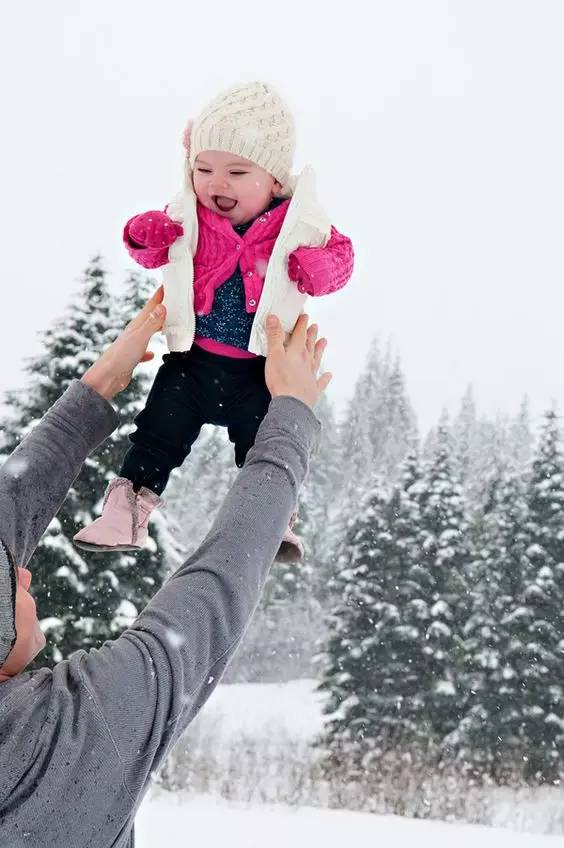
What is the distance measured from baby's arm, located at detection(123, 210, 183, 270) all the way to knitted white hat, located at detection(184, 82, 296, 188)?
251 mm

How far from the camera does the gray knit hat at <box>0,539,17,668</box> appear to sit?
157 cm

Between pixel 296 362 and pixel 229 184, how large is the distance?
78 cm

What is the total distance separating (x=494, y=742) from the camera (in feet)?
68.4

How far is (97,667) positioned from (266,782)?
20155 mm

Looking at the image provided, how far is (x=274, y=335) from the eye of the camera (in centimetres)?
263

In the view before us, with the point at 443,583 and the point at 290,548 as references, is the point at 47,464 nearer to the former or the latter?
the point at 290,548

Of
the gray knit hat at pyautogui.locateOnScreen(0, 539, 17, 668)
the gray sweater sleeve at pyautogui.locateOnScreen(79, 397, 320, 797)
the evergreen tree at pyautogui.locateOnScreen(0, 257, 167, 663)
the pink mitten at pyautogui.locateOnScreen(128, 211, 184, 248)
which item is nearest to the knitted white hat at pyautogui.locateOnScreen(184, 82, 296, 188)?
the pink mitten at pyautogui.locateOnScreen(128, 211, 184, 248)

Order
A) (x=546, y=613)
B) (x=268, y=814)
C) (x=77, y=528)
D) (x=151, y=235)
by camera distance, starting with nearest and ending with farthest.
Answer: (x=151, y=235)
(x=77, y=528)
(x=268, y=814)
(x=546, y=613)

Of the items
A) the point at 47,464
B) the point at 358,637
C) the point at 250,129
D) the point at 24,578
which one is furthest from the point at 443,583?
the point at 24,578

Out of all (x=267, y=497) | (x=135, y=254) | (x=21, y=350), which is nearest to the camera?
(x=267, y=497)

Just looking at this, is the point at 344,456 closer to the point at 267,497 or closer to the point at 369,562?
the point at 369,562

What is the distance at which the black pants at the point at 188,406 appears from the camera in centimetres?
296

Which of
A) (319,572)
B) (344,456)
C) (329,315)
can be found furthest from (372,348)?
(329,315)

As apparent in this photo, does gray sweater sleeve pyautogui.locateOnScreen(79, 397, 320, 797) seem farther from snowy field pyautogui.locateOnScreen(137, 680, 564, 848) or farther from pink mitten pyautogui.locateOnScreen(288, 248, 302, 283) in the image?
snowy field pyautogui.locateOnScreen(137, 680, 564, 848)
